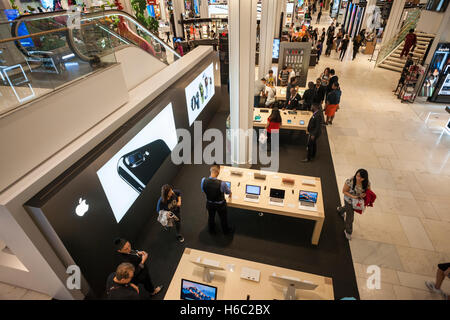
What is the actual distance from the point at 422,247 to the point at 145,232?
17.0 ft

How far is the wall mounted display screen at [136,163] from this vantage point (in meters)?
3.99

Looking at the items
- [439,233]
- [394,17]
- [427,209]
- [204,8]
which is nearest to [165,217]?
[439,233]

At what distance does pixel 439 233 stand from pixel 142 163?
5846mm

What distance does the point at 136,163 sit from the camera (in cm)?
464

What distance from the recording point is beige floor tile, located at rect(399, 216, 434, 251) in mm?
4551

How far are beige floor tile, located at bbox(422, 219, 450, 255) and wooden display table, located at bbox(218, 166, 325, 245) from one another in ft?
7.21

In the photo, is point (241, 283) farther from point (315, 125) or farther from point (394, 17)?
point (394, 17)

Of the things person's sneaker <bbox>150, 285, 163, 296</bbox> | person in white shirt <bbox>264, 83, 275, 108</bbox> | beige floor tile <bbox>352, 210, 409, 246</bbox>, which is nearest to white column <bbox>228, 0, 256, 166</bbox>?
person in white shirt <bbox>264, 83, 275, 108</bbox>

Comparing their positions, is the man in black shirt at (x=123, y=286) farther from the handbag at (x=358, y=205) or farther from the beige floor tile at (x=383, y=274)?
the handbag at (x=358, y=205)

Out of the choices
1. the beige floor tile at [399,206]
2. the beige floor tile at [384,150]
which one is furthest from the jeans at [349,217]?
the beige floor tile at [384,150]

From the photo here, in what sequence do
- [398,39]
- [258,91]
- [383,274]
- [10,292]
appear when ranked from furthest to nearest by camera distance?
[398,39], [258,91], [383,274], [10,292]

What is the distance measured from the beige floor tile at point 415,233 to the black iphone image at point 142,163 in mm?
5138
